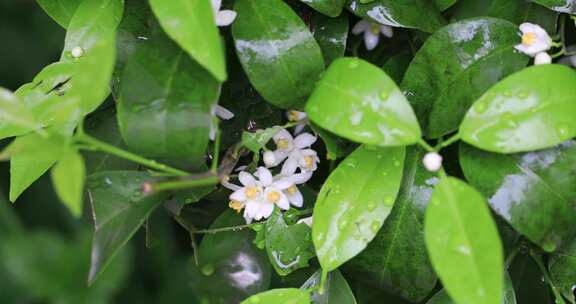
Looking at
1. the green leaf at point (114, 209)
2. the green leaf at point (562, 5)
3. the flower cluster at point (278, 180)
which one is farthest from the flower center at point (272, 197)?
the green leaf at point (562, 5)

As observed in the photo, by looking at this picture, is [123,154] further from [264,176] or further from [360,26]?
[360,26]

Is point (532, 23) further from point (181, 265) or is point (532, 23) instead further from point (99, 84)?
point (181, 265)

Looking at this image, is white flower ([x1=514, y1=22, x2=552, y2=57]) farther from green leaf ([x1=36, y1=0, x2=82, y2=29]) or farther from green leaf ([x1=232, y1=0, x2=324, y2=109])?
green leaf ([x1=36, y1=0, x2=82, y2=29])

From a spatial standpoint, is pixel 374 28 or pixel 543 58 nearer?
pixel 543 58

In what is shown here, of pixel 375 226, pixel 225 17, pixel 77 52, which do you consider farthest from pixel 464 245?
pixel 77 52

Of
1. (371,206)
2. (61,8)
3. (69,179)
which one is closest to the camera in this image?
(69,179)

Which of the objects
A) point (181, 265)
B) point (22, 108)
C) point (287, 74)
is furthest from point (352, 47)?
point (181, 265)

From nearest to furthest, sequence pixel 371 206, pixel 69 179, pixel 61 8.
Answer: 1. pixel 69 179
2. pixel 371 206
3. pixel 61 8
